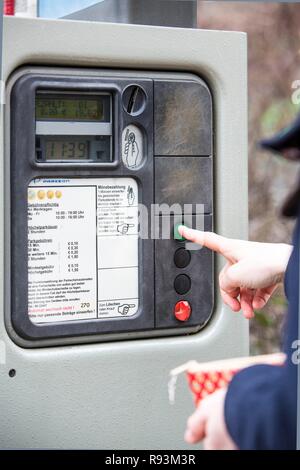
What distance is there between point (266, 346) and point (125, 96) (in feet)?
5.21

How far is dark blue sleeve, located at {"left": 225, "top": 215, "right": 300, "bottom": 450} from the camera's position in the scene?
4.28 ft

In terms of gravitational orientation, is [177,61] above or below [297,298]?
above

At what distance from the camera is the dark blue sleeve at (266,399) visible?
1304mm

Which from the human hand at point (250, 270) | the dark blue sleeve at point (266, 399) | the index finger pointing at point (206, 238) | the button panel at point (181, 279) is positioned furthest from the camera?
the button panel at point (181, 279)

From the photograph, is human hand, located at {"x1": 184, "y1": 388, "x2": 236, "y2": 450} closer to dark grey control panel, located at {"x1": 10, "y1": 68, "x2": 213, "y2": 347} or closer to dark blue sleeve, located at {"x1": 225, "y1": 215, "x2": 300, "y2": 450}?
dark blue sleeve, located at {"x1": 225, "y1": 215, "x2": 300, "y2": 450}

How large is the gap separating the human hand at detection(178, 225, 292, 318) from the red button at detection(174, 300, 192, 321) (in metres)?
0.18

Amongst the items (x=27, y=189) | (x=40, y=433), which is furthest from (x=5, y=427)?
(x=27, y=189)

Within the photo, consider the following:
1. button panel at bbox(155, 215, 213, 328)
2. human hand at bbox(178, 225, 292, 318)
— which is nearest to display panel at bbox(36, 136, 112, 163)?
button panel at bbox(155, 215, 213, 328)

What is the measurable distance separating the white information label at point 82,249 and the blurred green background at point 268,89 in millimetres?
359

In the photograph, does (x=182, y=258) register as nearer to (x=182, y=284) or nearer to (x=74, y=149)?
(x=182, y=284)

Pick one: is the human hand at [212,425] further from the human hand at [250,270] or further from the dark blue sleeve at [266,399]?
the human hand at [250,270]

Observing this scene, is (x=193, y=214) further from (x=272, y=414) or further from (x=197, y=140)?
(x=272, y=414)

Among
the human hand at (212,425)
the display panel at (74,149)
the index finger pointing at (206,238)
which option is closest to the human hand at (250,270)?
the index finger pointing at (206,238)

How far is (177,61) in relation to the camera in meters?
2.22
